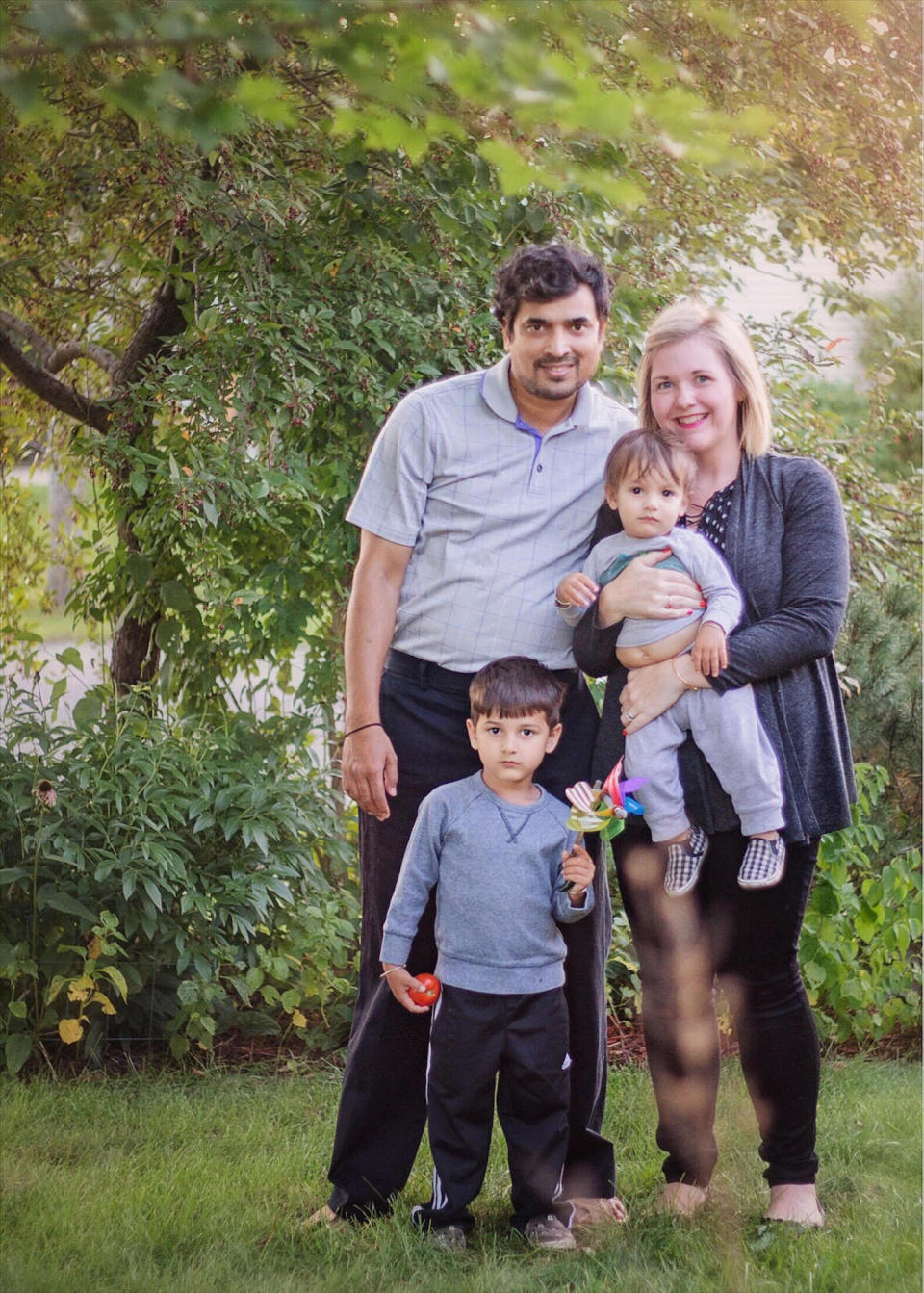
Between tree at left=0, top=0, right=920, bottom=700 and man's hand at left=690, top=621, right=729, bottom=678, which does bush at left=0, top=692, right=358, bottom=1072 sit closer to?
tree at left=0, top=0, right=920, bottom=700

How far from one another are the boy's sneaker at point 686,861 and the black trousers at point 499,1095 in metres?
0.31

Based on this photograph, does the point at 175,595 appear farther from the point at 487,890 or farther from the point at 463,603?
the point at 487,890

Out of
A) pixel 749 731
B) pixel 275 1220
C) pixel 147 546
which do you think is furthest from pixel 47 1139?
pixel 749 731

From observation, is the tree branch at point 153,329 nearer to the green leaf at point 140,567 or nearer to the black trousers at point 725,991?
the green leaf at point 140,567

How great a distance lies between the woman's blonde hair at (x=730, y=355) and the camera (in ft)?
7.76

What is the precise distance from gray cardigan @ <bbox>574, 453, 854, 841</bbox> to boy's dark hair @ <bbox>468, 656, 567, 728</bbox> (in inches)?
3.3

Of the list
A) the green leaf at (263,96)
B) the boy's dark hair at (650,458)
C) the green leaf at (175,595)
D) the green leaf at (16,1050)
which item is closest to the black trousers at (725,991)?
the boy's dark hair at (650,458)

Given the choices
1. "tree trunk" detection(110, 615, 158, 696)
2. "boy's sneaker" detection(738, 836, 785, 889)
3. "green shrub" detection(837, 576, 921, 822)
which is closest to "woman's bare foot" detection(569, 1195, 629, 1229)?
"boy's sneaker" detection(738, 836, 785, 889)

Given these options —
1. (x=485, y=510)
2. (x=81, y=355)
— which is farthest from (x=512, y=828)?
(x=81, y=355)

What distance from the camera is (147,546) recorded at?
3781 mm

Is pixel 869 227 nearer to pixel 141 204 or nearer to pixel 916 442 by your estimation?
pixel 916 442

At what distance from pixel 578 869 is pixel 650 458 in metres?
0.73

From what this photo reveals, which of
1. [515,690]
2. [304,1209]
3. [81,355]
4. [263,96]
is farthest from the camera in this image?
[81,355]

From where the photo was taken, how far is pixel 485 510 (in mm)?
2432
